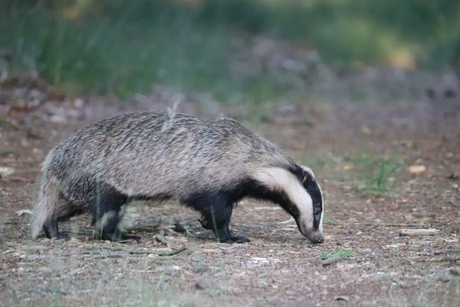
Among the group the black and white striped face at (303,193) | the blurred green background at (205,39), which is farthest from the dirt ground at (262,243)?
the blurred green background at (205,39)

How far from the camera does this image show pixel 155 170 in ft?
16.2

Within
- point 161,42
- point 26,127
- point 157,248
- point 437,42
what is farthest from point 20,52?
point 437,42

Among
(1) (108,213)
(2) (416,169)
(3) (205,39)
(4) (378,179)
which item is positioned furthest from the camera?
(3) (205,39)

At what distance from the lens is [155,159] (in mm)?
4961

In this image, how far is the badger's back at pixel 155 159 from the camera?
16.0 feet

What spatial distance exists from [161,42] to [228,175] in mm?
9449

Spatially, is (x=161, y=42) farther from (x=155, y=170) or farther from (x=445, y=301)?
(x=445, y=301)

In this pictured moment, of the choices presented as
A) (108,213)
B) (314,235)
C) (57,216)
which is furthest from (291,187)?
(57,216)

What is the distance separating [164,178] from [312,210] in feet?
3.43

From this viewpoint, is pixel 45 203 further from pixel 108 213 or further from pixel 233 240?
pixel 233 240

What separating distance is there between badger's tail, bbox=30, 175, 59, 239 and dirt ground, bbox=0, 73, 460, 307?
16 centimetres

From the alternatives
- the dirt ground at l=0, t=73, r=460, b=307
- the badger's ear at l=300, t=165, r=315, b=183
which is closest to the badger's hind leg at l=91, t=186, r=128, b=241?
the dirt ground at l=0, t=73, r=460, b=307

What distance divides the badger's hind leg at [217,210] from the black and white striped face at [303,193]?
0.97ft

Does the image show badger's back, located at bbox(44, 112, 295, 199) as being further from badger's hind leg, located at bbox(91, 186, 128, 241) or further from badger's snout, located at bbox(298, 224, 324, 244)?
badger's snout, located at bbox(298, 224, 324, 244)
